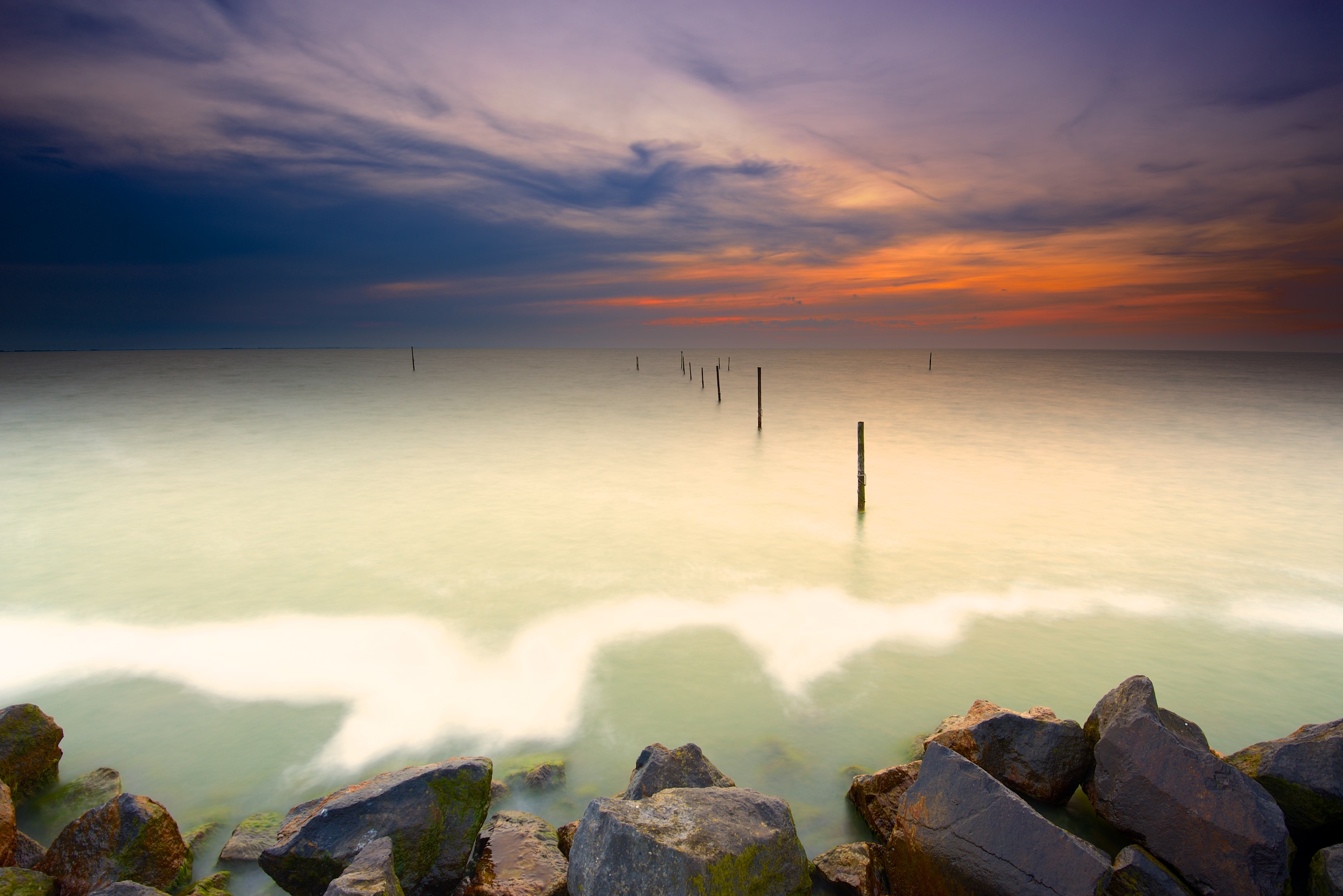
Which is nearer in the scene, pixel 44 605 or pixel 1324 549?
pixel 44 605

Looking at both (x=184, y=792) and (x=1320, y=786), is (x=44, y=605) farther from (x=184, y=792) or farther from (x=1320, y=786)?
(x=1320, y=786)

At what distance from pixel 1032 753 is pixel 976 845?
1457mm

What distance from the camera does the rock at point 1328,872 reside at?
132 inches

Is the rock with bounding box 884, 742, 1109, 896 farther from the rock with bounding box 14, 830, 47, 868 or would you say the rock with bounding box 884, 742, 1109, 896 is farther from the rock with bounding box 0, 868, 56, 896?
the rock with bounding box 14, 830, 47, 868

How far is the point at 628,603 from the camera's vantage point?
9.69m

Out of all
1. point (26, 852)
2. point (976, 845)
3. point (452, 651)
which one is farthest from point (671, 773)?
point (452, 651)

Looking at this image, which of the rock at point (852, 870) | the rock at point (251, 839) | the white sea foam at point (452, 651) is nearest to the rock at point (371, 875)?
the rock at point (251, 839)

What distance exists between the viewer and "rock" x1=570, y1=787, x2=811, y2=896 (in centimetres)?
329

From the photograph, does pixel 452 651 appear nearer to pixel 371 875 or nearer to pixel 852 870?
pixel 371 875

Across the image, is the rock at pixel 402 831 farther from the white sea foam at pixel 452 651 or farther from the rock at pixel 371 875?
the white sea foam at pixel 452 651

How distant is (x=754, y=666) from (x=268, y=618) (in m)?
6.41

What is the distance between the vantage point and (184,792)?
18.0ft

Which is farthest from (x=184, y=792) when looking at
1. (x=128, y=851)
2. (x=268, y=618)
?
(x=268, y=618)

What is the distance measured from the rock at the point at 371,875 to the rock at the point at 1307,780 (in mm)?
4850
